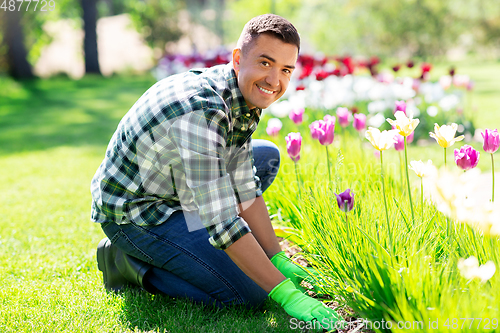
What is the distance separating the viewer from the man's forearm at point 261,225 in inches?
86.8

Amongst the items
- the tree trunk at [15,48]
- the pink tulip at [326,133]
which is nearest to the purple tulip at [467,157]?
the pink tulip at [326,133]

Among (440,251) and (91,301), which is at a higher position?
(440,251)

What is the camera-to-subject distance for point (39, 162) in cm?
480

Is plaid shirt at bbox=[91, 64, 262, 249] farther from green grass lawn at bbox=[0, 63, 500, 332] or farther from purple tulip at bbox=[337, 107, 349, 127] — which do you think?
purple tulip at bbox=[337, 107, 349, 127]

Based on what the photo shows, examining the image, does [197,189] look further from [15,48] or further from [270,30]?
[15,48]

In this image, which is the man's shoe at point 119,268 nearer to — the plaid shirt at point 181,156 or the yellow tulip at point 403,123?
the plaid shirt at point 181,156

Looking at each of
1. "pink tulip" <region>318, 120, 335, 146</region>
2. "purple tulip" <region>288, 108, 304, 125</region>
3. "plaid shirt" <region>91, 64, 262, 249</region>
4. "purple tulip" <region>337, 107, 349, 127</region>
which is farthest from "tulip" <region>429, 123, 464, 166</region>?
"purple tulip" <region>288, 108, 304, 125</region>

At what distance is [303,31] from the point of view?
18328 millimetres

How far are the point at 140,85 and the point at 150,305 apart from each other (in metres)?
11.2

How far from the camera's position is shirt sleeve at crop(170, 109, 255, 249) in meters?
1.64

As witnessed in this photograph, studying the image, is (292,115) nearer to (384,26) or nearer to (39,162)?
(39,162)

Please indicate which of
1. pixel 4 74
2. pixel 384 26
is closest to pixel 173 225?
pixel 4 74

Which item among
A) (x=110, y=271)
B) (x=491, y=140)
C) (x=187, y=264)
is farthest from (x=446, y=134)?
(x=110, y=271)

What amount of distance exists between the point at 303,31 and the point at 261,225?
56.9 feet
